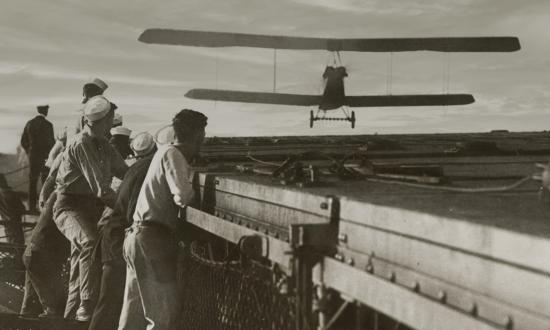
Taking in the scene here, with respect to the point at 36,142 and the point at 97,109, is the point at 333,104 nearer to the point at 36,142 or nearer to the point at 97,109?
the point at 36,142

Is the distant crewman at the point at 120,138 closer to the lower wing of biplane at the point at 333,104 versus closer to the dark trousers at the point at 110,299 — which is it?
the dark trousers at the point at 110,299

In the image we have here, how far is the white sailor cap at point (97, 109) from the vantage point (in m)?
7.61

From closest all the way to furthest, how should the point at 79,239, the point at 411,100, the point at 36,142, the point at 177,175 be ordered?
the point at 177,175
the point at 79,239
the point at 36,142
the point at 411,100

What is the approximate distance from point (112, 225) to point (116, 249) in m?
0.23

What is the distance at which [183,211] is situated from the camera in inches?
248

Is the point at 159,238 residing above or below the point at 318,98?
below

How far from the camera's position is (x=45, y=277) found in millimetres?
8336

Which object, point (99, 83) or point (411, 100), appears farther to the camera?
point (411, 100)

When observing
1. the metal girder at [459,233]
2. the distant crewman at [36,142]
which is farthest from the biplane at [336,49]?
the metal girder at [459,233]

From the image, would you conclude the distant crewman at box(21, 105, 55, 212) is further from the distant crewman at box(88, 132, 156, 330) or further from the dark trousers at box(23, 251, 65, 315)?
the distant crewman at box(88, 132, 156, 330)

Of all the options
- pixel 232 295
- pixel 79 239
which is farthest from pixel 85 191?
pixel 232 295

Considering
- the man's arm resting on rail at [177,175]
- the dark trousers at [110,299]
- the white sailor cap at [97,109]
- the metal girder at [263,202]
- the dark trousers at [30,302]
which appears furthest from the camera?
the dark trousers at [30,302]

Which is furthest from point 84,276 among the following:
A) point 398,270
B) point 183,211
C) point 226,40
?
point 226,40

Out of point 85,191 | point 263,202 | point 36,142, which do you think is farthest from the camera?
point 36,142
